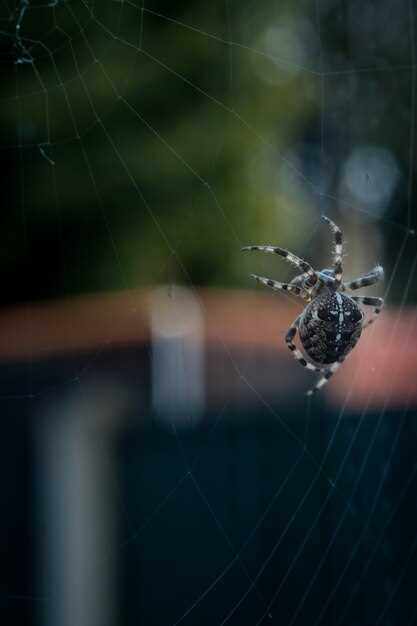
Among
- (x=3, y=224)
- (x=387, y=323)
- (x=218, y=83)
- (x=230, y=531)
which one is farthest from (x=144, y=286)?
(x=230, y=531)

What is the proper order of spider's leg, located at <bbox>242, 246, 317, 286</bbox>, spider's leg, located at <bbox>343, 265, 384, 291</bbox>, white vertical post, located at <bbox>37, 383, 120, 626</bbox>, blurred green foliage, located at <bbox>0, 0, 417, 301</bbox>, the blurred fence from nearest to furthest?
spider's leg, located at <bbox>242, 246, 317, 286</bbox> → spider's leg, located at <bbox>343, 265, 384, 291</bbox> → the blurred fence → white vertical post, located at <bbox>37, 383, 120, 626</bbox> → blurred green foliage, located at <bbox>0, 0, 417, 301</bbox>

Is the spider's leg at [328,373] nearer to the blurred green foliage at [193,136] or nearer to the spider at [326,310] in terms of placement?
the spider at [326,310]

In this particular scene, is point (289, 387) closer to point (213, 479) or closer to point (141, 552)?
point (213, 479)

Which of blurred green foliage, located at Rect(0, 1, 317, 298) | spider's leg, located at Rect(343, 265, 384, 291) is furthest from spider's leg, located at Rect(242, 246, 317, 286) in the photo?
blurred green foliage, located at Rect(0, 1, 317, 298)

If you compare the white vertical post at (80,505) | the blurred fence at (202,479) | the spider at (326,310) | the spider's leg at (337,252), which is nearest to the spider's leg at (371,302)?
the spider at (326,310)

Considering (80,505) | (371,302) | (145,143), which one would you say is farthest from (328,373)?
(145,143)

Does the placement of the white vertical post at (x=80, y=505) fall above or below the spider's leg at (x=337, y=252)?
below

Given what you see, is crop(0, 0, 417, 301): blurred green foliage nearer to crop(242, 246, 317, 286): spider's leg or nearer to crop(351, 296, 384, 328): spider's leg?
crop(351, 296, 384, 328): spider's leg

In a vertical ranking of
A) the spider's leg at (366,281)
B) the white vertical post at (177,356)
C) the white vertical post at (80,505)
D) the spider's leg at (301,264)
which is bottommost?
the white vertical post at (80,505)
